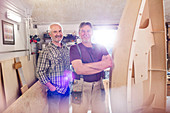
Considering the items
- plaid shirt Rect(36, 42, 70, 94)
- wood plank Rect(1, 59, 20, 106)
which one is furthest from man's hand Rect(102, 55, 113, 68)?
wood plank Rect(1, 59, 20, 106)

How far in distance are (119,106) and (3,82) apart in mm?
1123

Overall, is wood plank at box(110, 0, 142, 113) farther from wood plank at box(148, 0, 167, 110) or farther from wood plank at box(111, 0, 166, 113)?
wood plank at box(148, 0, 167, 110)

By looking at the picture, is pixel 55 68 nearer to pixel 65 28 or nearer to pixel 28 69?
pixel 28 69

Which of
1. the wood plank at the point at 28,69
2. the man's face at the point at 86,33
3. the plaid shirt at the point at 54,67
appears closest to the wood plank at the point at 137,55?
the man's face at the point at 86,33

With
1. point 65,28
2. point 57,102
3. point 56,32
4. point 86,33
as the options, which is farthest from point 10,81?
point 65,28

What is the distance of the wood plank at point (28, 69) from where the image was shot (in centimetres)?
168

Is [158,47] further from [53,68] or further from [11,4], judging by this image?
[11,4]

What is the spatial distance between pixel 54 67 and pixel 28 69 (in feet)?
3.90

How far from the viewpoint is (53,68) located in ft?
2.59

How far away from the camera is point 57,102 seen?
0.86 metres

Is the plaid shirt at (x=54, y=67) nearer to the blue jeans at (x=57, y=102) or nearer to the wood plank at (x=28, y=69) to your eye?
the blue jeans at (x=57, y=102)

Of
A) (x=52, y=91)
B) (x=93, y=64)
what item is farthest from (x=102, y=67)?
(x=52, y=91)

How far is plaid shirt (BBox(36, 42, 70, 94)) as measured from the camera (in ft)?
2.58

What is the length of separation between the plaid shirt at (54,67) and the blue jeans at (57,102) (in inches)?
1.8
